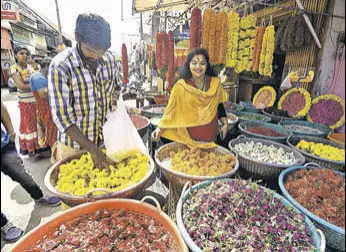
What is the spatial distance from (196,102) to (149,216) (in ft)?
4.74

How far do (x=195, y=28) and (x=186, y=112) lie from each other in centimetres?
112

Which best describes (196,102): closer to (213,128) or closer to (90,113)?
(213,128)

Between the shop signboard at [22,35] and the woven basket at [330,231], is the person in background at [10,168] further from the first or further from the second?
the woven basket at [330,231]

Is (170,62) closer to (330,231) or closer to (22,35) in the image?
(22,35)

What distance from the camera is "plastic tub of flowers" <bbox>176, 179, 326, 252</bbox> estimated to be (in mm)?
1222

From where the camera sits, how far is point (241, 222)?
1.37 meters

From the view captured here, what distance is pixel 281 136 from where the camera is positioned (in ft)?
10.9

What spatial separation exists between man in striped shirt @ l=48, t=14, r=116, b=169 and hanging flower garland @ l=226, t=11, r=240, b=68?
206cm

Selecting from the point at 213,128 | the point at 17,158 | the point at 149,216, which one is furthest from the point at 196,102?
the point at 17,158

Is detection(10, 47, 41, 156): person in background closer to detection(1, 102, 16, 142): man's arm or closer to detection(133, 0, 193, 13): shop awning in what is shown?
detection(1, 102, 16, 142): man's arm

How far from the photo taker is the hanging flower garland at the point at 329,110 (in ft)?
12.0

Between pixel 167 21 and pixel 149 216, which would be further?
pixel 167 21

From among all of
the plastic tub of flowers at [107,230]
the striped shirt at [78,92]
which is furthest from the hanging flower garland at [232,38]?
the plastic tub of flowers at [107,230]

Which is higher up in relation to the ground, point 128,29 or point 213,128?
point 128,29
